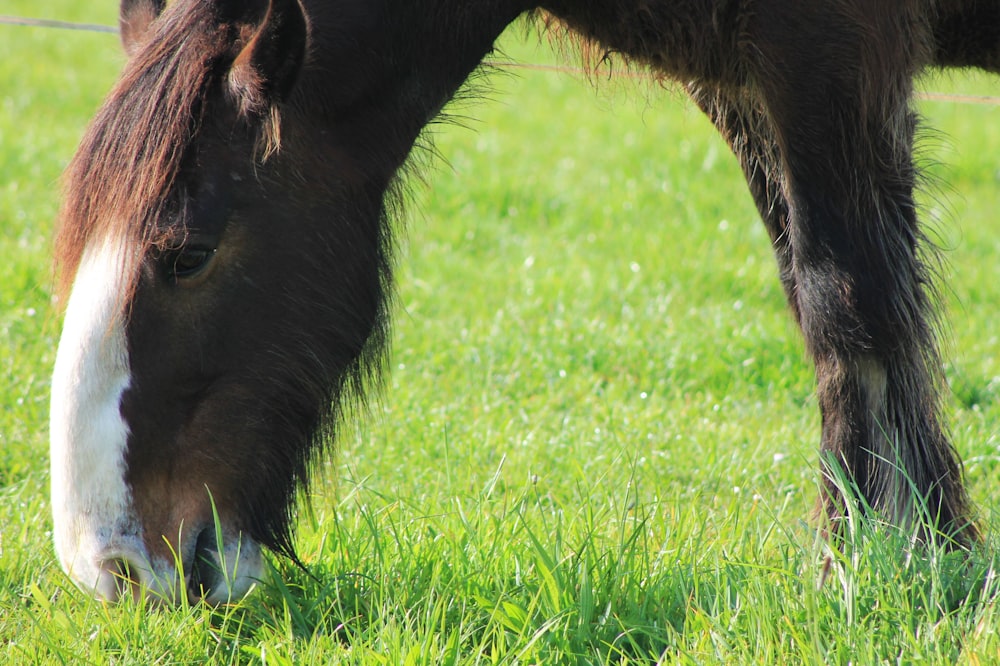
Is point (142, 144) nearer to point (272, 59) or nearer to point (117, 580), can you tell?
point (272, 59)

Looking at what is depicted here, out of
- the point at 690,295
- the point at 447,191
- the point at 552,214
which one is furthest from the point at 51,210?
the point at 690,295

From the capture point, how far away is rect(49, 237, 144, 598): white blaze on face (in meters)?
2.22

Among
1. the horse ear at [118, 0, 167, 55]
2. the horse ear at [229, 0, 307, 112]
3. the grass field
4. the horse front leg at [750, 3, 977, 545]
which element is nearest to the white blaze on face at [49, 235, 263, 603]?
the grass field

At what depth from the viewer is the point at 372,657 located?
223cm

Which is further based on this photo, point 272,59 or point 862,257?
point 862,257

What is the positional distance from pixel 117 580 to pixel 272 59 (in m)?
1.22

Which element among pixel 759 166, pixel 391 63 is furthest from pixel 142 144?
pixel 759 166

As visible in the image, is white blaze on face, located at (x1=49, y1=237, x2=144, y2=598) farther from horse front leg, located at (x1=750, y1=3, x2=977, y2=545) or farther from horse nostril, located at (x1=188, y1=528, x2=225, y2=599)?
horse front leg, located at (x1=750, y1=3, x2=977, y2=545)

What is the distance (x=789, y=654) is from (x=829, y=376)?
2.73ft

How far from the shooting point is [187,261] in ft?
7.71

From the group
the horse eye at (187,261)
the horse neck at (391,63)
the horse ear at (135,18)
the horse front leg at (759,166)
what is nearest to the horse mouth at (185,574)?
the horse eye at (187,261)

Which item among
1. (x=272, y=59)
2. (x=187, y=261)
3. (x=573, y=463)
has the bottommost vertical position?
(x=573, y=463)

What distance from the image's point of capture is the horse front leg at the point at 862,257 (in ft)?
8.11

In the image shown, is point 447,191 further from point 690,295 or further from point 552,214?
point 690,295
